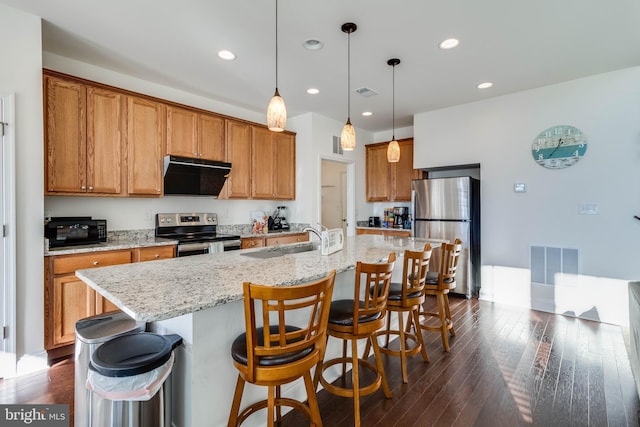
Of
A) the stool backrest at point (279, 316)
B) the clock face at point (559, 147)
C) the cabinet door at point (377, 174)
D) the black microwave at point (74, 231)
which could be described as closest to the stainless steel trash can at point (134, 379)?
the stool backrest at point (279, 316)

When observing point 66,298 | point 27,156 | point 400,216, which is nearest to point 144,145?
point 27,156

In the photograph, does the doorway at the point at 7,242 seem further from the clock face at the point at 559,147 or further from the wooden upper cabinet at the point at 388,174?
the clock face at the point at 559,147

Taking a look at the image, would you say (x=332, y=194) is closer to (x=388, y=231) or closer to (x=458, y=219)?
(x=388, y=231)

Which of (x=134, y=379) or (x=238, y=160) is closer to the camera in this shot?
(x=134, y=379)

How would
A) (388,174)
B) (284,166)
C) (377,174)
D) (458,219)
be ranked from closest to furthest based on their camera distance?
(458,219), (284,166), (388,174), (377,174)

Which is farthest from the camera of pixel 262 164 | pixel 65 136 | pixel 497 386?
pixel 262 164

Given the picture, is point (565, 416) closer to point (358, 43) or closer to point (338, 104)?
point (358, 43)

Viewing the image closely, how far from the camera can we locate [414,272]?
85.8 inches

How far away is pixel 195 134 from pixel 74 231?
167 cm

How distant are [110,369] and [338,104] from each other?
4.07m

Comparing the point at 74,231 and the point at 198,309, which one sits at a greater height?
the point at 74,231

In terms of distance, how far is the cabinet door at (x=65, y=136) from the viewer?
2.67 metres

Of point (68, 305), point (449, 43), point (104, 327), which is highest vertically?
point (449, 43)

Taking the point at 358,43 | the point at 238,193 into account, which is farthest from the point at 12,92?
the point at 358,43
